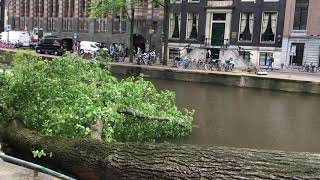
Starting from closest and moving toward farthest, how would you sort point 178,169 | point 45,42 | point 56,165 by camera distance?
1. point 178,169
2. point 56,165
3. point 45,42

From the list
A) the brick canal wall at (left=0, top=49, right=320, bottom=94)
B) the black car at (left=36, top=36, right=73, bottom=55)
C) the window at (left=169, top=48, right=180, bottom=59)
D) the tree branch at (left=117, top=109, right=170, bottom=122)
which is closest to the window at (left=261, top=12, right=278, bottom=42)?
the window at (left=169, top=48, right=180, bottom=59)

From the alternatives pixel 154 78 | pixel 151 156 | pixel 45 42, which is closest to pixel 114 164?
pixel 151 156

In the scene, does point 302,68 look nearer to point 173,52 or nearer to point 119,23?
point 173,52

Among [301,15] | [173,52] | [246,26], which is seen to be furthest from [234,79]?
[173,52]

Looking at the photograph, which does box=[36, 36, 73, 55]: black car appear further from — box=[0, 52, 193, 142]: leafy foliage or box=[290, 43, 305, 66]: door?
box=[0, 52, 193, 142]: leafy foliage

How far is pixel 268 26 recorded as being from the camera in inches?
1714

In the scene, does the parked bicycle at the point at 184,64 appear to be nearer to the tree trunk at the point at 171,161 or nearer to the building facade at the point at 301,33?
the building facade at the point at 301,33

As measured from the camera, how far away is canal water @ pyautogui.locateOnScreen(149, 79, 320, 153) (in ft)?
47.6

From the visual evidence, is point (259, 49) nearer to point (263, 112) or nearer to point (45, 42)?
point (45, 42)

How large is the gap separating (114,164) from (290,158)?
2.39 m

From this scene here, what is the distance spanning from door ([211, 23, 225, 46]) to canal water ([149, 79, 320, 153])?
16.1 m

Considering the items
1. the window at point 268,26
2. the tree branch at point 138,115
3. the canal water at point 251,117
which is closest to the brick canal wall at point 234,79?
the canal water at point 251,117

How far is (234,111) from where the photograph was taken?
2081 cm

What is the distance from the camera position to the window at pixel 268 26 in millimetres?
43247
